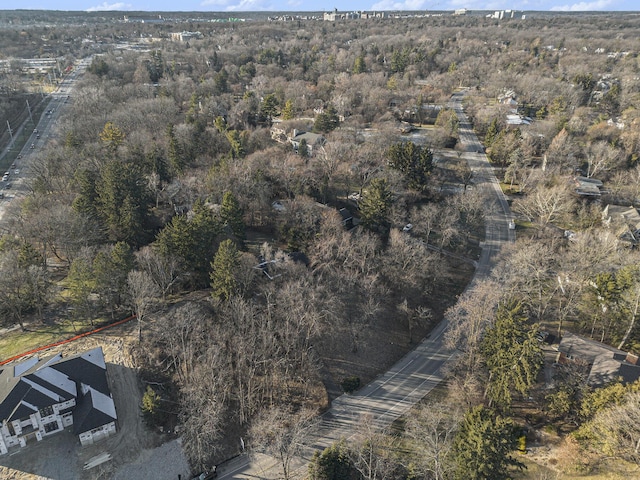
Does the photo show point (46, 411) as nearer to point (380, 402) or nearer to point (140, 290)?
point (140, 290)

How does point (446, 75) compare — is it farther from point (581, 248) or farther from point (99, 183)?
point (99, 183)

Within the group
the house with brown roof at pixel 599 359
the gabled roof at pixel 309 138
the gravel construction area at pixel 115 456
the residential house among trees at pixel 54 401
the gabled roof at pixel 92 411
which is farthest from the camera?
the gabled roof at pixel 309 138

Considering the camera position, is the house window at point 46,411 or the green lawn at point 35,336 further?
the green lawn at point 35,336

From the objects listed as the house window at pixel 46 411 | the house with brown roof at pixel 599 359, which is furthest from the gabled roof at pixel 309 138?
the house window at pixel 46 411

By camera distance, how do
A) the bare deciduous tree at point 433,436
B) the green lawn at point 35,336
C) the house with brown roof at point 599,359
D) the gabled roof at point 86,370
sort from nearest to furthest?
1. the bare deciduous tree at point 433,436
2. the house with brown roof at point 599,359
3. the gabled roof at point 86,370
4. the green lawn at point 35,336

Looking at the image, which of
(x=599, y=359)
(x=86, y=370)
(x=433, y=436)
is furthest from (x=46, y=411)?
(x=599, y=359)

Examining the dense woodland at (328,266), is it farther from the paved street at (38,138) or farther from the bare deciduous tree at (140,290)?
the paved street at (38,138)
